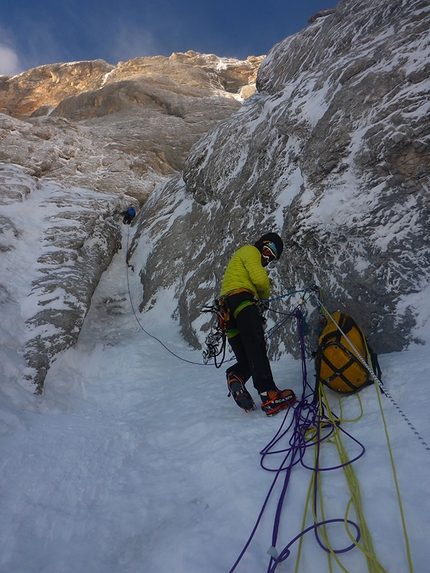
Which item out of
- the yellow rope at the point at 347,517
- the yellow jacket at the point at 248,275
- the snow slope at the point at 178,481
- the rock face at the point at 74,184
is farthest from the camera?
the rock face at the point at 74,184

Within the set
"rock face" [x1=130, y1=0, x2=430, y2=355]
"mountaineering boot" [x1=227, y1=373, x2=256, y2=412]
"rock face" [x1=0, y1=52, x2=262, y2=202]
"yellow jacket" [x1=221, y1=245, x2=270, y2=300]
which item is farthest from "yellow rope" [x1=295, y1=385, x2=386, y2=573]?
"rock face" [x1=0, y1=52, x2=262, y2=202]

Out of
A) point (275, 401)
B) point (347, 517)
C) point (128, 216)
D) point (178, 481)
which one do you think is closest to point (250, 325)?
point (275, 401)

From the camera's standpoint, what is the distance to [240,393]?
148 inches

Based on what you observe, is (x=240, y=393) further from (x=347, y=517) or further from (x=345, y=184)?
(x=345, y=184)

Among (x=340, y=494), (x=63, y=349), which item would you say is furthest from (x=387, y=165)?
(x=63, y=349)

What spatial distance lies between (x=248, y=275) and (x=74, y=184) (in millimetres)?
12560

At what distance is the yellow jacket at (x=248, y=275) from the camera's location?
13.5 ft

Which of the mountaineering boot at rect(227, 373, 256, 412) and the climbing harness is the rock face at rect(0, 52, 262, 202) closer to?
the mountaineering boot at rect(227, 373, 256, 412)

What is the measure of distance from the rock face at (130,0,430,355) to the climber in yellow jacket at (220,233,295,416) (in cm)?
111

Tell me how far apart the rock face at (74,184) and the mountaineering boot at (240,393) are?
3077 mm

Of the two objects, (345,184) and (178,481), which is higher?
(345,184)

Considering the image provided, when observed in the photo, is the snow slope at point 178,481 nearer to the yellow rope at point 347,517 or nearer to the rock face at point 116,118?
the yellow rope at point 347,517

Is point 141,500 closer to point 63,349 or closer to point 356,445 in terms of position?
point 356,445

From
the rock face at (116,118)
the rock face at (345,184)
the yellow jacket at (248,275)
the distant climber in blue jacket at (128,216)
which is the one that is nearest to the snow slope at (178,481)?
the rock face at (345,184)
